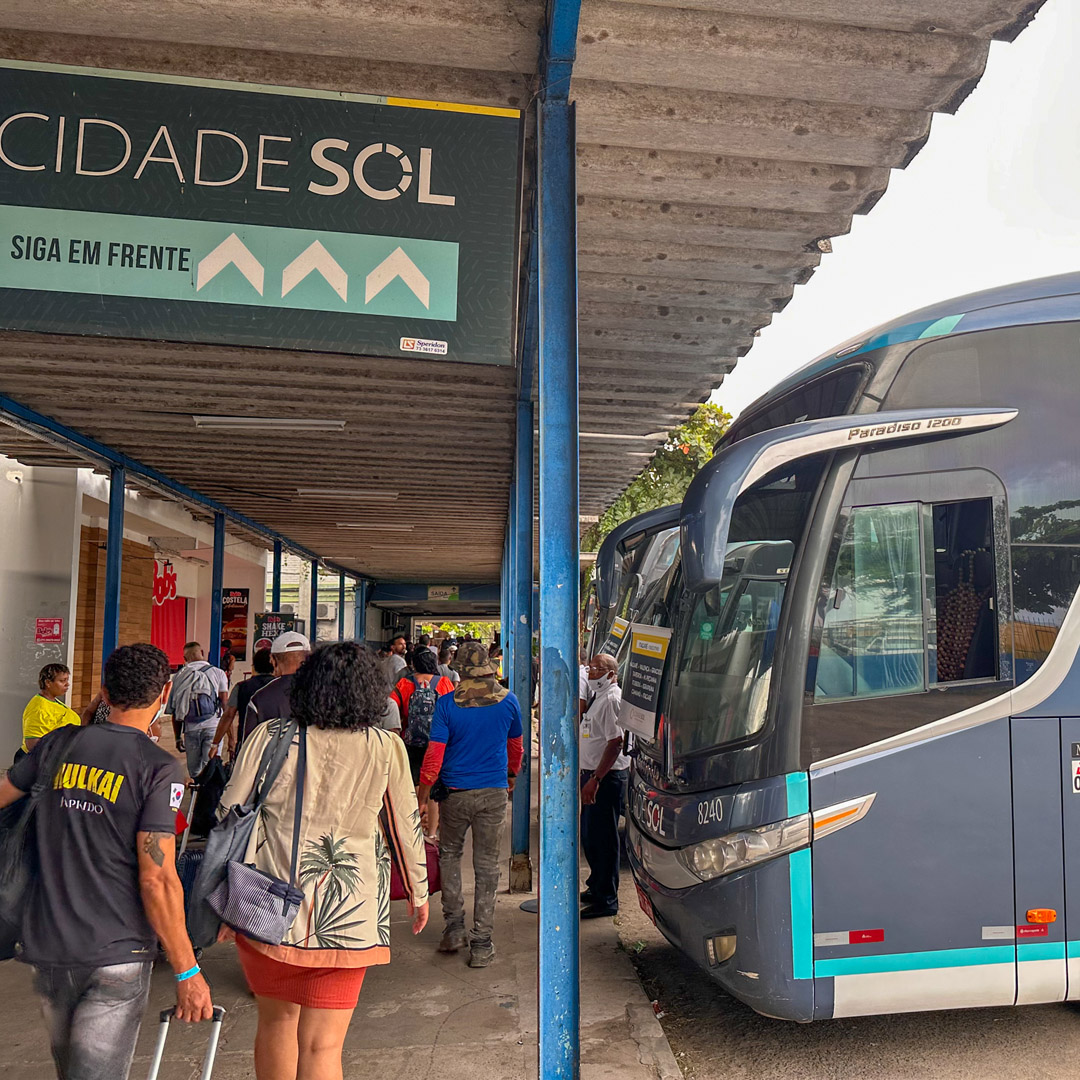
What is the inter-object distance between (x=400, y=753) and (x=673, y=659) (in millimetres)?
2588

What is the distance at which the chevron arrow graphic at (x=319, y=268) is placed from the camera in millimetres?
3871

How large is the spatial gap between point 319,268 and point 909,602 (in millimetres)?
2986

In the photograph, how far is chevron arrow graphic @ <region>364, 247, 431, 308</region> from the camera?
3.90 m

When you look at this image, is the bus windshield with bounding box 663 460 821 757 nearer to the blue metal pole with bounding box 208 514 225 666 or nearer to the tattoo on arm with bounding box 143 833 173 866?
the tattoo on arm with bounding box 143 833 173 866

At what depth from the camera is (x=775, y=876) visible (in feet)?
14.0

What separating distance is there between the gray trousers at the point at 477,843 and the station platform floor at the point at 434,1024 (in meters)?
0.34

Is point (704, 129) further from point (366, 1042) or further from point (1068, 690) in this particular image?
point (366, 1042)

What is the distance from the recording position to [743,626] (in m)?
4.86

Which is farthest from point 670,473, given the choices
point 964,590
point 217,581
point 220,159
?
point 220,159

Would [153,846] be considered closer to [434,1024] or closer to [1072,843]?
[434,1024]

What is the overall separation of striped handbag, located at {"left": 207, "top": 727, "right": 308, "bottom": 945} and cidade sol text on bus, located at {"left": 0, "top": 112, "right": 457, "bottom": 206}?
259 cm

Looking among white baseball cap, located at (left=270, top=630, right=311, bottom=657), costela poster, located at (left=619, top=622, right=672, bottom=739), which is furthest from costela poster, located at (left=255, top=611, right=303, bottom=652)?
costela poster, located at (left=619, top=622, right=672, bottom=739)

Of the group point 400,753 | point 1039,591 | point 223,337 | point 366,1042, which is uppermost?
point 223,337

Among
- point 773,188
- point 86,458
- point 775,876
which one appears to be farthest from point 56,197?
point 86,458
